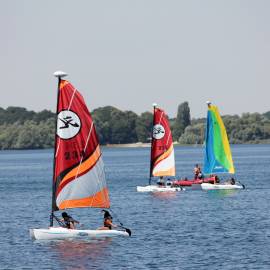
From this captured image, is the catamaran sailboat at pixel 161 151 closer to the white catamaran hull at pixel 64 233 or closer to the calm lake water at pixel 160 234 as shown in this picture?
the calm lake water at pixel 160 234

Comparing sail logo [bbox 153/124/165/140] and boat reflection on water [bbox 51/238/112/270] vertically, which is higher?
sail logo [bbox 153/124/165/140]

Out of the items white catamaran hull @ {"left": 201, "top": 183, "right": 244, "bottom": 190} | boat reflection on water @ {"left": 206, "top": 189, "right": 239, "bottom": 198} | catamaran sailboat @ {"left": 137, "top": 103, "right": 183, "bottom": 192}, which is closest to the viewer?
boat reflection on water @ {"left": 206, "top": 189, "right": 239, "bottom": 198}

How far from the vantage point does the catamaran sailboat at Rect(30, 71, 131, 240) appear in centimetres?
5988

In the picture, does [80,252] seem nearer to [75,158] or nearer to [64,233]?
[64,233]

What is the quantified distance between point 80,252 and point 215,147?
56.5 meters

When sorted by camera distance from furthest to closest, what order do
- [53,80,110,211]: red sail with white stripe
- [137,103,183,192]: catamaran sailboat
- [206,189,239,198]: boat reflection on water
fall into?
1. [137,103,183,192]: catamaran sailboat
2. [206,189,239,198]: boat reflection on water
3. [53,80,110,211]: red sail with white stripe

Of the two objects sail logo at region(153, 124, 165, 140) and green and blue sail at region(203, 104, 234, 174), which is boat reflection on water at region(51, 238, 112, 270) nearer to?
sail logo at region(153, 124, 165, 140)

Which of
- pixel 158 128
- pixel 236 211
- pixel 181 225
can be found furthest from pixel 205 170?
pixel 181 225

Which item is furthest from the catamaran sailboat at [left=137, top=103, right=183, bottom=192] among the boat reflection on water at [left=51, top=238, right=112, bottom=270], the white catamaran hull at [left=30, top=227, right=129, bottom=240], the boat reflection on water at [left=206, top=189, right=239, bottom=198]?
the boat reflection on water at [left=51, top=238, right=112, bottom=270]

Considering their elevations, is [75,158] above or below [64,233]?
above

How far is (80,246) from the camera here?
195ft

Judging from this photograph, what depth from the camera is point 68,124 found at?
60281mm

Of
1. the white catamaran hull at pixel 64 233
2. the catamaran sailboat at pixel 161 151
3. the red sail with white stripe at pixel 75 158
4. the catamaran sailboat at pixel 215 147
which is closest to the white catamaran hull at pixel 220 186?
the catamaran sailboat at pixel 161 151

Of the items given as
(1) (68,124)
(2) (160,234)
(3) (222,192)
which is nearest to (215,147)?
(3) (222,192)
